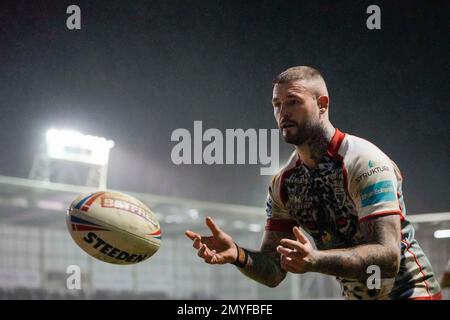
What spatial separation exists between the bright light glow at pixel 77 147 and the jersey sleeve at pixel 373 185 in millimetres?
20891

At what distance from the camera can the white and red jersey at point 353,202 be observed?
3.60 meters

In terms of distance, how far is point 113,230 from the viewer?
4375 mm

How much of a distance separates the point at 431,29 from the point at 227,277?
15.3 meters

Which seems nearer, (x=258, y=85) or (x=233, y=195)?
(x=258, y=85)

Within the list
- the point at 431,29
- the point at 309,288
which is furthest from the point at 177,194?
the point at 431,29

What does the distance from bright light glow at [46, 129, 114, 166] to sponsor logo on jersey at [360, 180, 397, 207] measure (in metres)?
21.0

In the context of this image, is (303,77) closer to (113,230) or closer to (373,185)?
(373,185)

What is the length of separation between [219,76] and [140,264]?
9.47 m

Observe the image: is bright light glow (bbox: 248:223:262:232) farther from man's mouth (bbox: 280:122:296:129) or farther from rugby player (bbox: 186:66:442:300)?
man's mouth (bbox: 280:122:296:129)

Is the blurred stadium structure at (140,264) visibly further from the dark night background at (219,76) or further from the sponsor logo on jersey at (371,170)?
the sponsor logo on jersey at (371,170)

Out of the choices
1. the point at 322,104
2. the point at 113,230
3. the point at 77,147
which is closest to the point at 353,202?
the point at 322,104

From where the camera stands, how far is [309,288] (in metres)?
27.9

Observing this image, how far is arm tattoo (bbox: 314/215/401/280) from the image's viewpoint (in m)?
3.24
